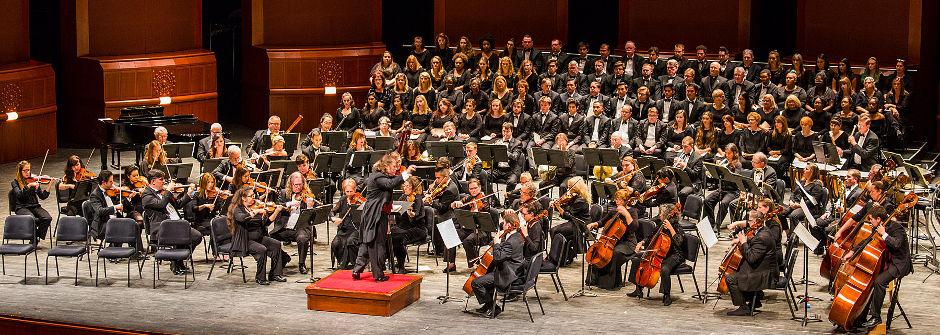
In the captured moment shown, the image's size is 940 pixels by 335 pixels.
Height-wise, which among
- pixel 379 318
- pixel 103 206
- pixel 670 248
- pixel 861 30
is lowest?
pixel 379 318

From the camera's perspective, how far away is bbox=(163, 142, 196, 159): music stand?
14938mm

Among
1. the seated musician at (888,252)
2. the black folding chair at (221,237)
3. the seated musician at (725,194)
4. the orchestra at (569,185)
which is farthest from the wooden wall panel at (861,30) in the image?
the black folding chair at (221,237)

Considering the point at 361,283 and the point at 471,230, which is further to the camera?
the point at 471,230

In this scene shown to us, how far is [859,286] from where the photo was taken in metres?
9.72

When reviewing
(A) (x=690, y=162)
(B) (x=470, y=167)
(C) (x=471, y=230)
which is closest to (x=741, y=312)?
(C) (x=471, y=230)

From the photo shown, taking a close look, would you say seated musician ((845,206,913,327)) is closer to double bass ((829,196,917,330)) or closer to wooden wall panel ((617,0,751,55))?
double bass ((829,196,917,330))

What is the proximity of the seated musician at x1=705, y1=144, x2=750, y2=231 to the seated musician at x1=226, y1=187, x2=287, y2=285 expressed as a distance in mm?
5101

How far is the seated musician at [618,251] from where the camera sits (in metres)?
11.3

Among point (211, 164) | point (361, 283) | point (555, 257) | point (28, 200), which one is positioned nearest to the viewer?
point (361, 283)

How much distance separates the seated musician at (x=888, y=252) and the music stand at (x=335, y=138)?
7622 millimetres

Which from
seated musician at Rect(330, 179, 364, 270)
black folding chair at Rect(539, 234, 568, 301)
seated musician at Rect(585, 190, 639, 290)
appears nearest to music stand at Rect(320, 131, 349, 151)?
seated musician at Rect(330, 179, 364, 270)

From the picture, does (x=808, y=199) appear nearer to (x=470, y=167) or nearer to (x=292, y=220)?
(x=470, y=167)

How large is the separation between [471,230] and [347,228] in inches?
51.5

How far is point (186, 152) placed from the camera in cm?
1509
